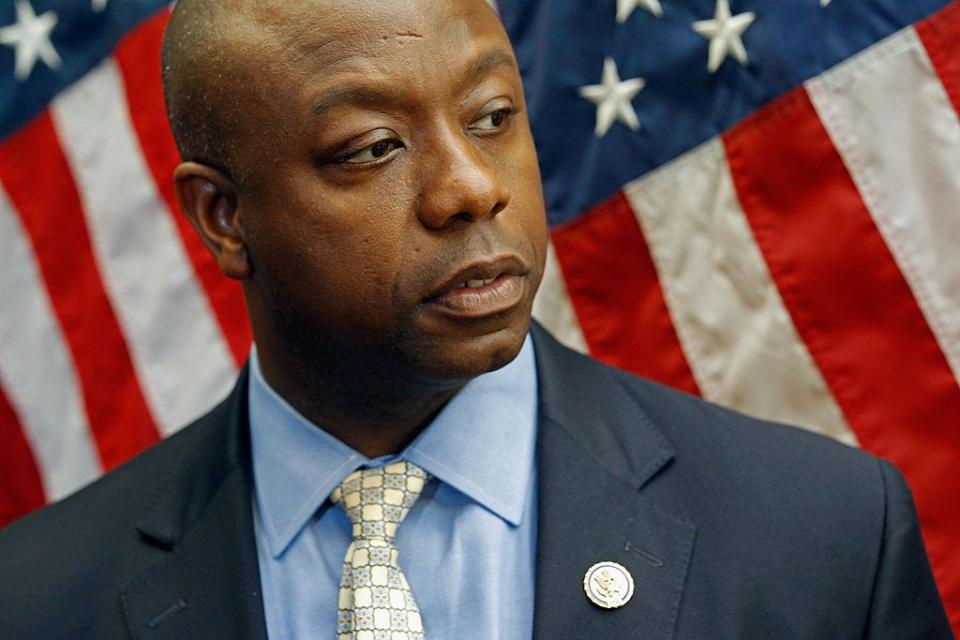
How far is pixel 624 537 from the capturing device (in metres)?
2.24

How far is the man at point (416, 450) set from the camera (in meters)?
2.12

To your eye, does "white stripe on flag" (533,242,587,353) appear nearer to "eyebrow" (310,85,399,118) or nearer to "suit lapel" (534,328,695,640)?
"suit lapel" (534,328,695,640)

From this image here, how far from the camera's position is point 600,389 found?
247 centimetres

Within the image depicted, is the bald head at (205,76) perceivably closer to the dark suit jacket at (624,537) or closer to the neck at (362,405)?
the neck at (362,405)

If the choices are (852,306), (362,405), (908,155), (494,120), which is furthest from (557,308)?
(494,120)

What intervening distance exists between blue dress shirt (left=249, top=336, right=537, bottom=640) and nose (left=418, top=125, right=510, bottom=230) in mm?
375

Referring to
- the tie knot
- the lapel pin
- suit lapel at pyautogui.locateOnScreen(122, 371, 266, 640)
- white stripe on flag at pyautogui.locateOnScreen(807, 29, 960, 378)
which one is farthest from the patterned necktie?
white stripe on flag at pyautogui.locateOnScreen(807, 29, 960, 378)

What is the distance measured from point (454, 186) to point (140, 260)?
5.26 feet

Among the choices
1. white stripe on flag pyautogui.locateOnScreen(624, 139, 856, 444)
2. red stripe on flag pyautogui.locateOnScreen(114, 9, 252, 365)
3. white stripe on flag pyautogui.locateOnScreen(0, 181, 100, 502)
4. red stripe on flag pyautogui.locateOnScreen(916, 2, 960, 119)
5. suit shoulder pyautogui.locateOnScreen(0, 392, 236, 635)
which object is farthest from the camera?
white stripe on flag pyautogui.locateOnScreen(0, 181, 100, 502)

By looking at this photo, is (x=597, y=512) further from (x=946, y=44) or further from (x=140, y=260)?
(x=140, y=260)

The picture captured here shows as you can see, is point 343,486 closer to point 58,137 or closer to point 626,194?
point 626,194

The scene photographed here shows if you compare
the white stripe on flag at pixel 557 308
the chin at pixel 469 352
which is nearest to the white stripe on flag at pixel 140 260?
the white stripe on flag at pixel 557 308

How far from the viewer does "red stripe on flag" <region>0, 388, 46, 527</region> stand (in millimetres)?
3590

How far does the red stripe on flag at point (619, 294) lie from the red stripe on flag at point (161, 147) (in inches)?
33.3
